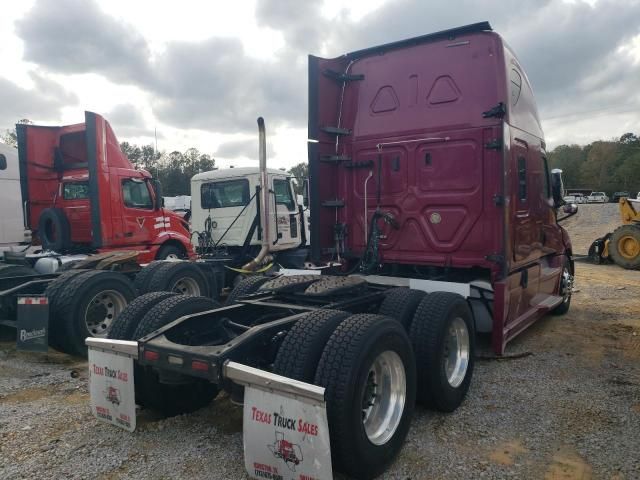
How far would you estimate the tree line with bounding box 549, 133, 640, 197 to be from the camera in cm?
6069

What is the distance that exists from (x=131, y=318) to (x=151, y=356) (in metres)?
0.69

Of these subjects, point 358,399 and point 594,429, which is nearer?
point 358,399

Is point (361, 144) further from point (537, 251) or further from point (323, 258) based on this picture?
point (537, 251)

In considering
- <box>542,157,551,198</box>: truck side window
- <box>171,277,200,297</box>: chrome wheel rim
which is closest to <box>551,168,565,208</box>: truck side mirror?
<box>542,157,551,198</box>: truck side window

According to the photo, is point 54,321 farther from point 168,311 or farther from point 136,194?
point 136,194

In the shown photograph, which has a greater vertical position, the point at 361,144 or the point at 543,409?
the point at 361,144

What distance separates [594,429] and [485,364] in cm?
150

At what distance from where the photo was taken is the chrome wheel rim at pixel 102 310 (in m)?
5.71

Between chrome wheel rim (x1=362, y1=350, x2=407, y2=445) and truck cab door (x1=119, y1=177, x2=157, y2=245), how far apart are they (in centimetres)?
643

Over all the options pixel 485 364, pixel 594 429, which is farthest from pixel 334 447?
pixel 485 364

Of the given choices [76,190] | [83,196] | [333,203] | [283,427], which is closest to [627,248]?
[333,203]

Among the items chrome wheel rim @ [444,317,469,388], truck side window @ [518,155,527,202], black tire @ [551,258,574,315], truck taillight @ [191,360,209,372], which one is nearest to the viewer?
truck taillight @ [191,360,209,372]

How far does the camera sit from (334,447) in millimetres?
2658

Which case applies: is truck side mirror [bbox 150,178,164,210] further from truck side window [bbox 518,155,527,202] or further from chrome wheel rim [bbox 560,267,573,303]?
chrome wheel rim [bbox 560,267,573,303]
